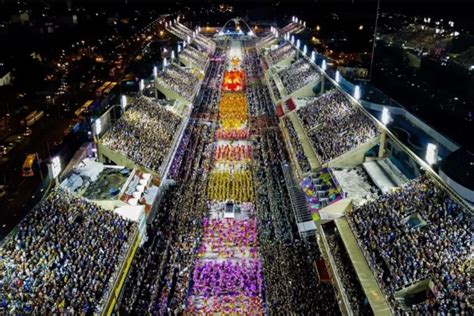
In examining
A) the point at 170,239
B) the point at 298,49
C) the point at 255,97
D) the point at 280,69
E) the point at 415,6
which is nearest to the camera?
the point at 170,239

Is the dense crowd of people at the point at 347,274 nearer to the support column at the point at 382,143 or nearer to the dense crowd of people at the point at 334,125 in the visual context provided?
the support column at the point at 382,143

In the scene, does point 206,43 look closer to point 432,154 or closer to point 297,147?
point 297,147

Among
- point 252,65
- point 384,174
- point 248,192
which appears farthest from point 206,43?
point 384,174

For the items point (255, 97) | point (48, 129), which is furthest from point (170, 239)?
point (255, 97)

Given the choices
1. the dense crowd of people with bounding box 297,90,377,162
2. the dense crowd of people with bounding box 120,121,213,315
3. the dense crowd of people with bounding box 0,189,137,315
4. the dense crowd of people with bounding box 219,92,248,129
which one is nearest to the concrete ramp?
the dense crowd of people with bounding box 297,90,377,162

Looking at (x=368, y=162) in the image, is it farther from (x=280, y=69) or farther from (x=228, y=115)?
(x=280, y=69)

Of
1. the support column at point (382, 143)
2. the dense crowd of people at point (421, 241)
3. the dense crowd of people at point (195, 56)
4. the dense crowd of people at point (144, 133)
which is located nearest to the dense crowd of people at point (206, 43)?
the dense crowd of people at point (195, 56)
